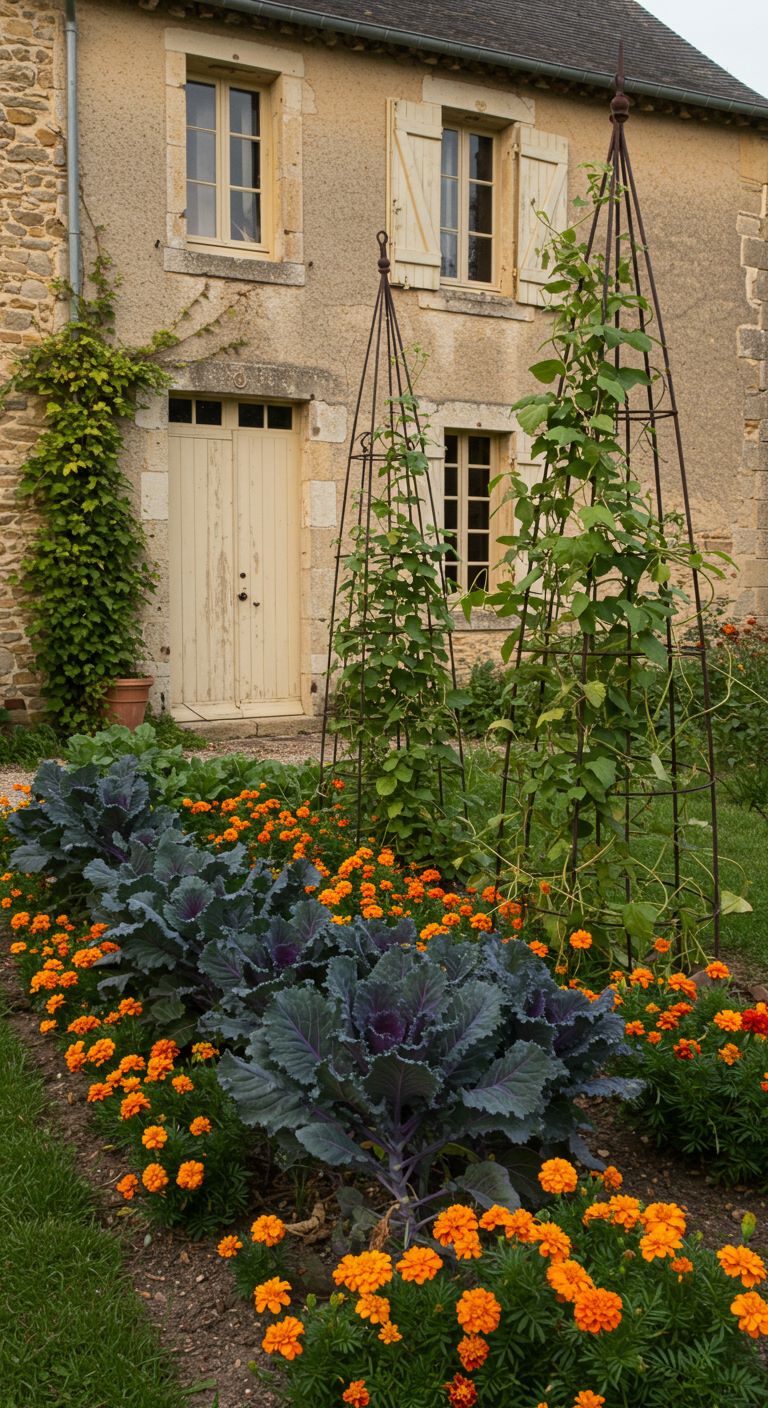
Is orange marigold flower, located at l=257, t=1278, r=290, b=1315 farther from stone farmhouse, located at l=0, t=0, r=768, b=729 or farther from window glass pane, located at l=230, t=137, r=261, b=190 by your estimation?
window glass pane, located at l=230, t=137, r=261, b=190

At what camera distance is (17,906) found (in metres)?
3.99

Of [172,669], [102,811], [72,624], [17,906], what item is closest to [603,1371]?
[102,811]

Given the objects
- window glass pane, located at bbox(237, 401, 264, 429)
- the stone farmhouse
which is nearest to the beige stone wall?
the stone farmhouse

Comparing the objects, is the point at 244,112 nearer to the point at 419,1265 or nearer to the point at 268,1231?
the point at 268,1231

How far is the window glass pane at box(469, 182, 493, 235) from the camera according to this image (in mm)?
9406

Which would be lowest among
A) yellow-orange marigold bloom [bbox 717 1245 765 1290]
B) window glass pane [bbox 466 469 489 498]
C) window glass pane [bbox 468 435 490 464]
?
yellow-orange marigold bloom [bbox 717 1245 765 1290]

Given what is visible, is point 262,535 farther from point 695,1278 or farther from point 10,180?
point 695,1278

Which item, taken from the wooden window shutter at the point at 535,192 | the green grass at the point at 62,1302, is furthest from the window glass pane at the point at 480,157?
the green grass at the point at 62,1302

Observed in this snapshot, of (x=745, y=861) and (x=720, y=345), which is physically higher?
(x=720, y=345)

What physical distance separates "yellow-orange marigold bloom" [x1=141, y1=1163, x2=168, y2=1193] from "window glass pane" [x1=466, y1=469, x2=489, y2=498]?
781 centimetres

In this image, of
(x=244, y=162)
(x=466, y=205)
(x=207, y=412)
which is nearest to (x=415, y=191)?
(x=466, y=205)

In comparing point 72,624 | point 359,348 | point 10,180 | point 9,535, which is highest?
point 10,180

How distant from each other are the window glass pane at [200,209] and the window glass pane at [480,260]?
7.07 ft

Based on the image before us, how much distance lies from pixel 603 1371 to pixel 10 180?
7651 millimetres
